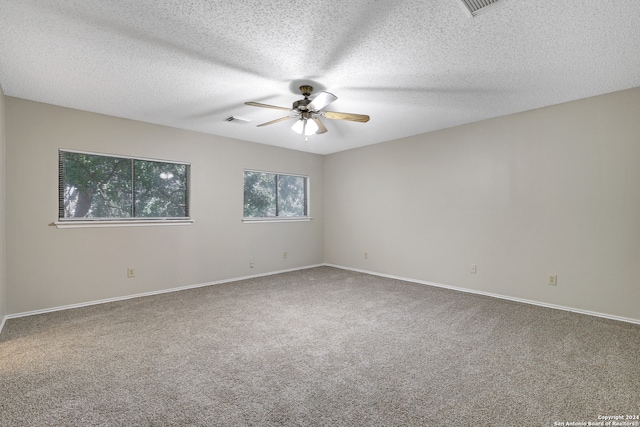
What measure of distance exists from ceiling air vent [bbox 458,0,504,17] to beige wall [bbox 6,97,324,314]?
13.0 ft

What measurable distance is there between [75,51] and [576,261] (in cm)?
524

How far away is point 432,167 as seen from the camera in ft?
15.4

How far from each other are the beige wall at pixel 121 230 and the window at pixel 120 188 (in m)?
0.13

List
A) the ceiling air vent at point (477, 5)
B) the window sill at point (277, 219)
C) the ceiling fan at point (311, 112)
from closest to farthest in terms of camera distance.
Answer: the ceiling air vent at point (477, 5)
the ceiling fan at point (311, 112)
the window sill at point (277, 219)

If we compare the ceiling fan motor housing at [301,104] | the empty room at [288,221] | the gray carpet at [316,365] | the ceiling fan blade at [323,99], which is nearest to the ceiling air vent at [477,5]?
the empty room at [288,221]

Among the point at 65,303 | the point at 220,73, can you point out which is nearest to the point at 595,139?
the point at 220,73

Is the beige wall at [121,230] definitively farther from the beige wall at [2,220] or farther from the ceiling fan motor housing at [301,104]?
the ceiling fan motor housing at [301,104]

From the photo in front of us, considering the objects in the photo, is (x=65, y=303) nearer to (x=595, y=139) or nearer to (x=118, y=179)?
(x=118, y=179)

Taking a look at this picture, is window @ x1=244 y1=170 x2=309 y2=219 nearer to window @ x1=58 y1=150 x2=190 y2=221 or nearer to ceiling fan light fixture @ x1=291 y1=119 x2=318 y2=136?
window @ x1=58 y1=150 x2=190 y2=221

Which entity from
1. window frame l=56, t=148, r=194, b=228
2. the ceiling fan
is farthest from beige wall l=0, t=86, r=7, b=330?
the ceiling fan

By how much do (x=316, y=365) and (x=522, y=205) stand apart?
3.24m

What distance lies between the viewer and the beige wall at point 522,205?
318cm

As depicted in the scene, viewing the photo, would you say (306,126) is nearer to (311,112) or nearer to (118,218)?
(311,112)

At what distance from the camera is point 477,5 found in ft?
6.06
